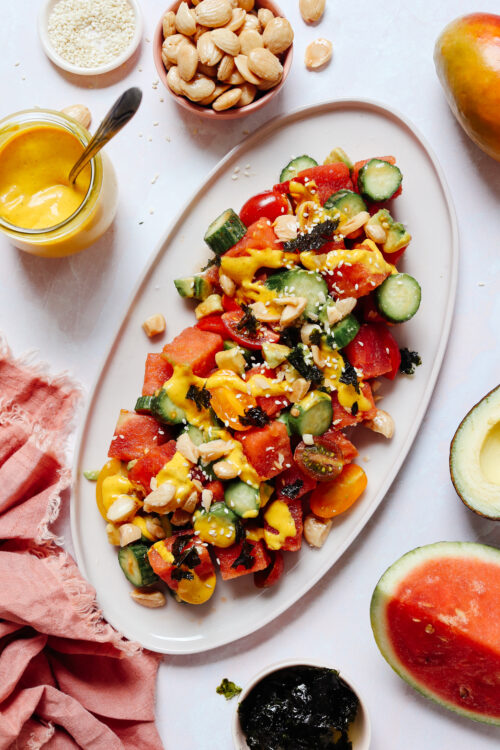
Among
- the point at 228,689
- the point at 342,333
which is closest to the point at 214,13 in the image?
the point at 342,333

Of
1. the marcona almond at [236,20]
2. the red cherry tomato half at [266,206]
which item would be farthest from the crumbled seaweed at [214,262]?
the marcona almond at [236,20]

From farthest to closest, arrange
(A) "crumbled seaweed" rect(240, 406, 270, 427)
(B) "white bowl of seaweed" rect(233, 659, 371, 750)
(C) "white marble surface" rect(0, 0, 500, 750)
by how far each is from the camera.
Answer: (C) "white marble surface" rect(0, 0, 500, 750), (B) "white bowl of seaweed" rect(233, 659, 371, 750), (A) "crumbled seaweed" rect(240, 406, 270, 427)

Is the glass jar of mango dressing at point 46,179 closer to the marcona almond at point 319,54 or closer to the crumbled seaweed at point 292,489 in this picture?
the marcona almond at point 319,54

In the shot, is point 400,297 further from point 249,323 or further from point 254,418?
point 254,418

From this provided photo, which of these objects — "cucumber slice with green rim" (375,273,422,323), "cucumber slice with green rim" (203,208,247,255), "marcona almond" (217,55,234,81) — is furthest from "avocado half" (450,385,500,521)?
"marcona almond" (217,55,234,81)

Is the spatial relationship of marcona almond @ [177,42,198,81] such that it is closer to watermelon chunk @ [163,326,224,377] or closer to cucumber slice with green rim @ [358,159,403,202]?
cucumber slice with green rim @ [358,159,403,202]

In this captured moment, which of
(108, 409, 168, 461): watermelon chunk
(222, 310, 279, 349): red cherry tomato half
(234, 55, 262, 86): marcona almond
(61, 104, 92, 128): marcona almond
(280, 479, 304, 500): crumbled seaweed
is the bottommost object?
(280, 479, 304, 500): crumbled seaweed
